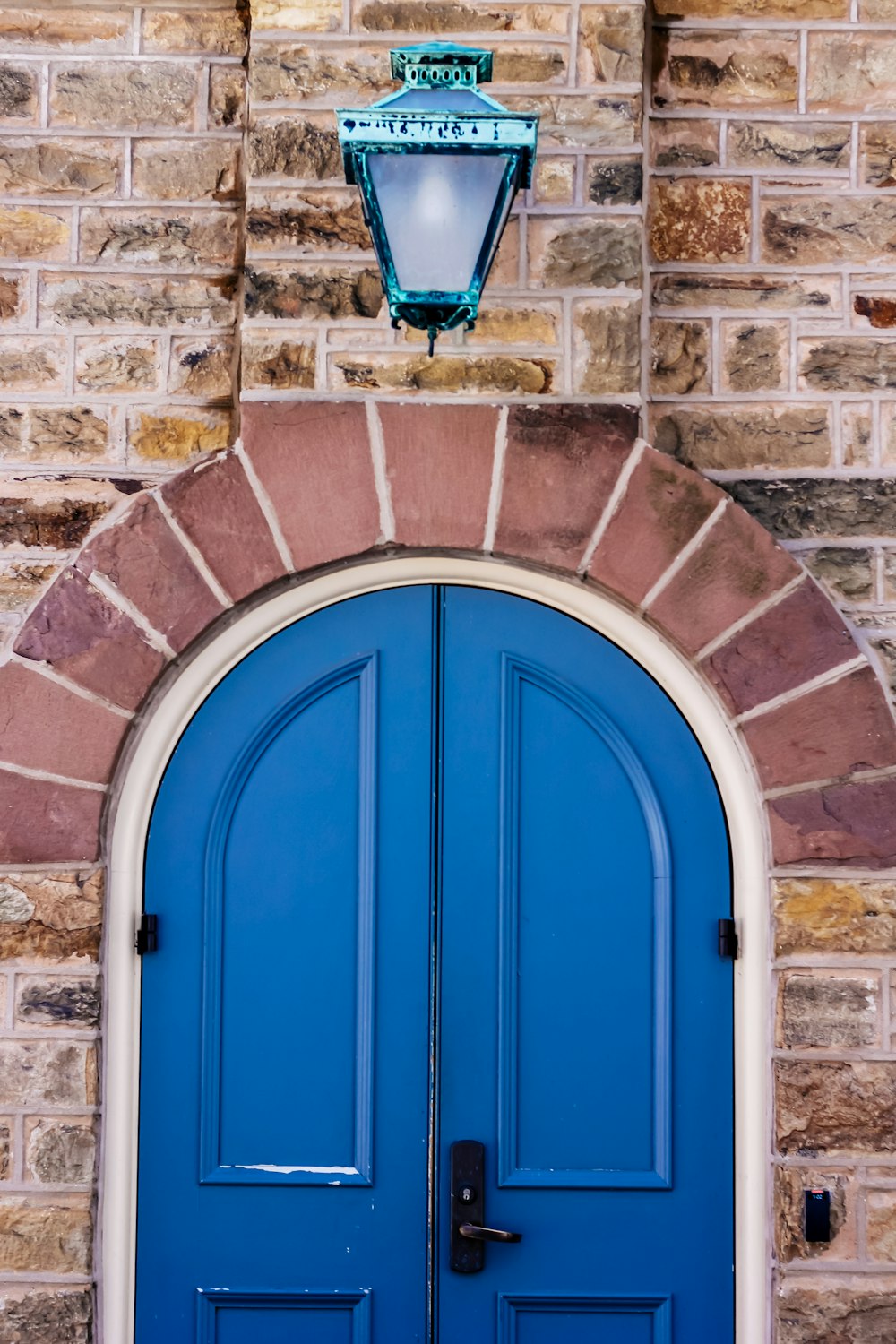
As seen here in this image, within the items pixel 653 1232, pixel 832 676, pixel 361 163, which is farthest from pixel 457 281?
pixel 653 1232

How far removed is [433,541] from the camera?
2.60 meters

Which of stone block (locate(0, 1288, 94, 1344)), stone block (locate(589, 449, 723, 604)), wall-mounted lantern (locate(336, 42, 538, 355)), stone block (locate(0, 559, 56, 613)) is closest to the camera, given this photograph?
wall-mounted lantern (locate(336, 42, 538, 355))

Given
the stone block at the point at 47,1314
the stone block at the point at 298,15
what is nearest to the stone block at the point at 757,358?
the stone block at the point at 298,15

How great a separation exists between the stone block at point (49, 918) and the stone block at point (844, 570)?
1722 millimetres

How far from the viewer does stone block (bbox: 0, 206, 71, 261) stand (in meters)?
2.77

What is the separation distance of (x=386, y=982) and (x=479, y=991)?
8.0 inches

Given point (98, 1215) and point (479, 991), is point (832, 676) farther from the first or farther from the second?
point (98, 1215)

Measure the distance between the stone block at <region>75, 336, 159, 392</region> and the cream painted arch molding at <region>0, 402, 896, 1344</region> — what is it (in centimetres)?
32

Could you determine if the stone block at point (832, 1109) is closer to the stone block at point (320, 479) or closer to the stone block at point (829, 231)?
the stone block at point (320, 479)

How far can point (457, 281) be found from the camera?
2252 millimetres

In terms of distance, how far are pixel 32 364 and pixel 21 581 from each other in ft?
1.62

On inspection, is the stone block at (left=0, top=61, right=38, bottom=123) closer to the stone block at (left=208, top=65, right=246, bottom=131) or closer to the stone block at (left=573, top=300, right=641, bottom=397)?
the stone block at (left=208, top=65, right=246, bottom=131)

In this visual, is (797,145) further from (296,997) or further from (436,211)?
(296,997)

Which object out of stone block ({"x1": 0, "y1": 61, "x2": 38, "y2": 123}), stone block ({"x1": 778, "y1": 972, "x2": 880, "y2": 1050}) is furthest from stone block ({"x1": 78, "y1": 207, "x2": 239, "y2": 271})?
stone block ({"x1": 778, "y1": 972, "x2": 880, "y2": 1050})
